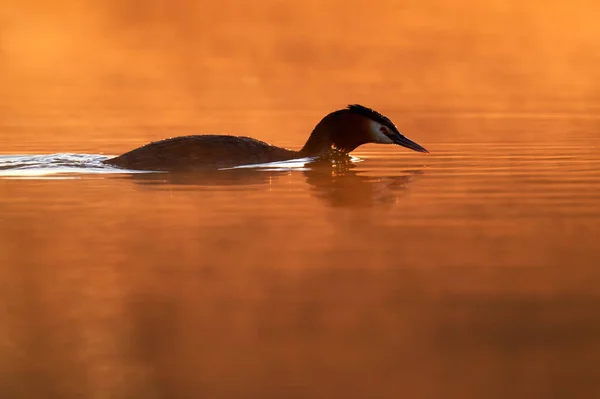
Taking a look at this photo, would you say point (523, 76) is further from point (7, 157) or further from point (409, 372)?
point (409, 372)

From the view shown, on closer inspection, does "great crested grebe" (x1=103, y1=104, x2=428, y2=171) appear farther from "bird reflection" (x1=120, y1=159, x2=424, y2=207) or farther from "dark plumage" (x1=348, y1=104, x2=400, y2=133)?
"bird reflection" (x1=120, y1=159, x2=424, y2=207)

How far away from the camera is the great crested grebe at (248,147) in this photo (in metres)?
14.4

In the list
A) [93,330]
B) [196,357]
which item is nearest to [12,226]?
[93,330]

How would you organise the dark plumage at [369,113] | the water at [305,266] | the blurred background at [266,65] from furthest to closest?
the blurred background at [266,65] → the dark plumage at [369,113] → the water at [305,266]

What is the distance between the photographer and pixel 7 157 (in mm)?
15406

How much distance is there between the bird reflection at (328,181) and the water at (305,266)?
0.14 ft

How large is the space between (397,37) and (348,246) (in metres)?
53.3

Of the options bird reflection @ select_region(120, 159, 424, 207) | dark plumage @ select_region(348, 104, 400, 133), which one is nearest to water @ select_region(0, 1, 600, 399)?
bird reflection @ select_region(120, 159, 424, 207)

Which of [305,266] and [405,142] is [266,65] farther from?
[305,266]

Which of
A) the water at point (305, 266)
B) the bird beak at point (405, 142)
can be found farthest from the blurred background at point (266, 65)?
the bird beak at point (405, 142)

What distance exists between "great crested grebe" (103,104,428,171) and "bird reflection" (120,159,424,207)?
0.36m

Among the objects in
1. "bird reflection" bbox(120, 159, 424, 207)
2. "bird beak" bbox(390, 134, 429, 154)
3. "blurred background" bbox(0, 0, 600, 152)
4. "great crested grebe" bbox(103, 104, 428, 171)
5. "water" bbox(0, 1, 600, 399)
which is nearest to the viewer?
"water" bbox(0, 1, 600, 399)

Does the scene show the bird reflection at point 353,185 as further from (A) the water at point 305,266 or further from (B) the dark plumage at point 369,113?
(B) the dark plumage at point 369,113

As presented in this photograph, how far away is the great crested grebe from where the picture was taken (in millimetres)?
14367
